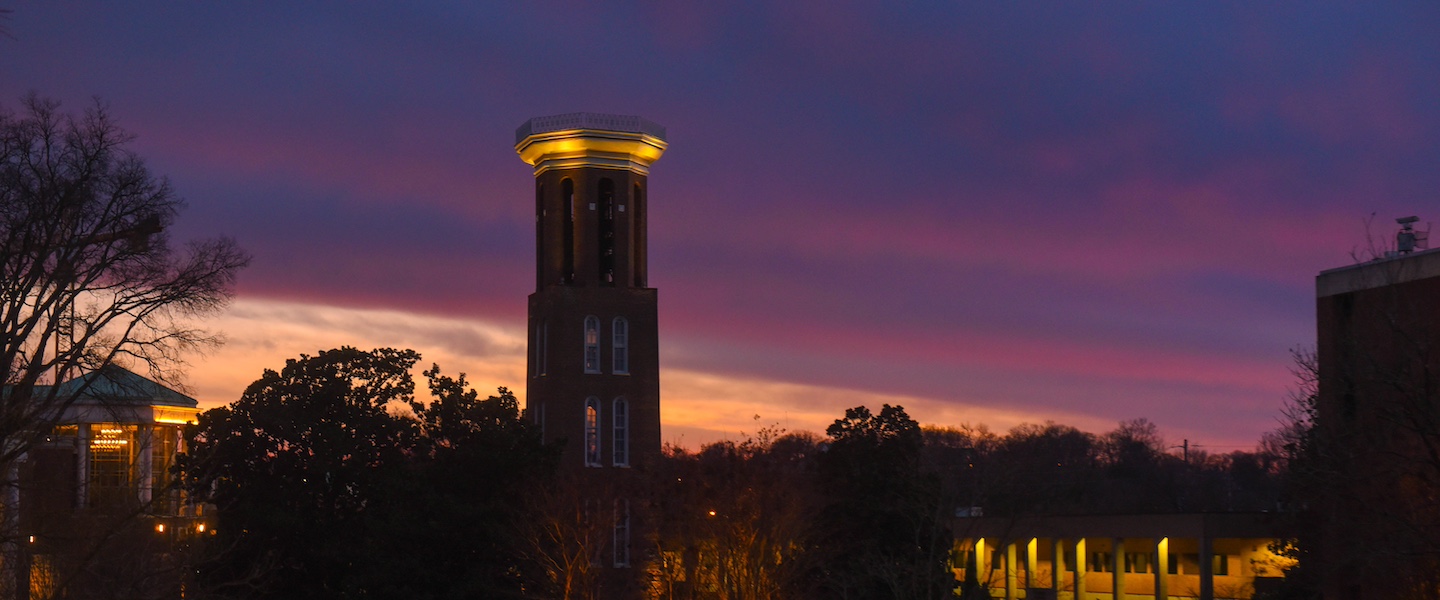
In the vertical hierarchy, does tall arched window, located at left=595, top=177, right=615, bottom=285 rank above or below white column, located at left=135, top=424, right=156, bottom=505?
above

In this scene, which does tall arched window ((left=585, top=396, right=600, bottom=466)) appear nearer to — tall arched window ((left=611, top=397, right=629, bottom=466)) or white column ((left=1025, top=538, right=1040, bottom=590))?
tall arched window ((left=611, top=397, right=629, bottom=466))

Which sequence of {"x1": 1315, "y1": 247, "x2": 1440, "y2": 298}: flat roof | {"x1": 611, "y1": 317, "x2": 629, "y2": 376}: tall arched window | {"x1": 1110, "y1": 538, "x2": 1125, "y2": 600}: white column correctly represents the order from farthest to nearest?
{"x1": 611, "y1": 317, "x2": 629, "y2": 376}: tall arched window, {"x1": 1110, "y1": 538, "x2": 1125, "y2": 600}: white column, {"x1": 1315, "y1": 247, "x2": 1440, "y2": 298}: flat roof

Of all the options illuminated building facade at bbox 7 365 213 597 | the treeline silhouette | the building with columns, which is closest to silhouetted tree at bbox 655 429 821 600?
the treeline silhouette

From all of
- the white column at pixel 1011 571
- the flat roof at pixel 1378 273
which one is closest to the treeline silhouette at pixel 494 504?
the flat roof at pixel 1378 273

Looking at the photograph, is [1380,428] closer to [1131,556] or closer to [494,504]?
[494,504]

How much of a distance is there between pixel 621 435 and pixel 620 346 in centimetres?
424

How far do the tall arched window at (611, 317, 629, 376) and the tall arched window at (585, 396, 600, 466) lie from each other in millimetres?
1875

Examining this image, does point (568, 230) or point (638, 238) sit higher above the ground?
point (568, 230)

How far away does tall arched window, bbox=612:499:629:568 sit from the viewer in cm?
6556

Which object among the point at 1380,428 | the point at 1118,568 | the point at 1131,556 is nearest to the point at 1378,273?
the point at 1380,428

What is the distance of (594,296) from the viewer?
244 feet

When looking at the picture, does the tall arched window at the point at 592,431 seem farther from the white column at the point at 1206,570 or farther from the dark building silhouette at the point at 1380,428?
the dark building silhouette at the point at 1380,428

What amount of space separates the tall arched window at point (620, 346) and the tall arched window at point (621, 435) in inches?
56.9

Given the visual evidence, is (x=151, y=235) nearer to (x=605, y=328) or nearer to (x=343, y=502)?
(x=343, y=502)
